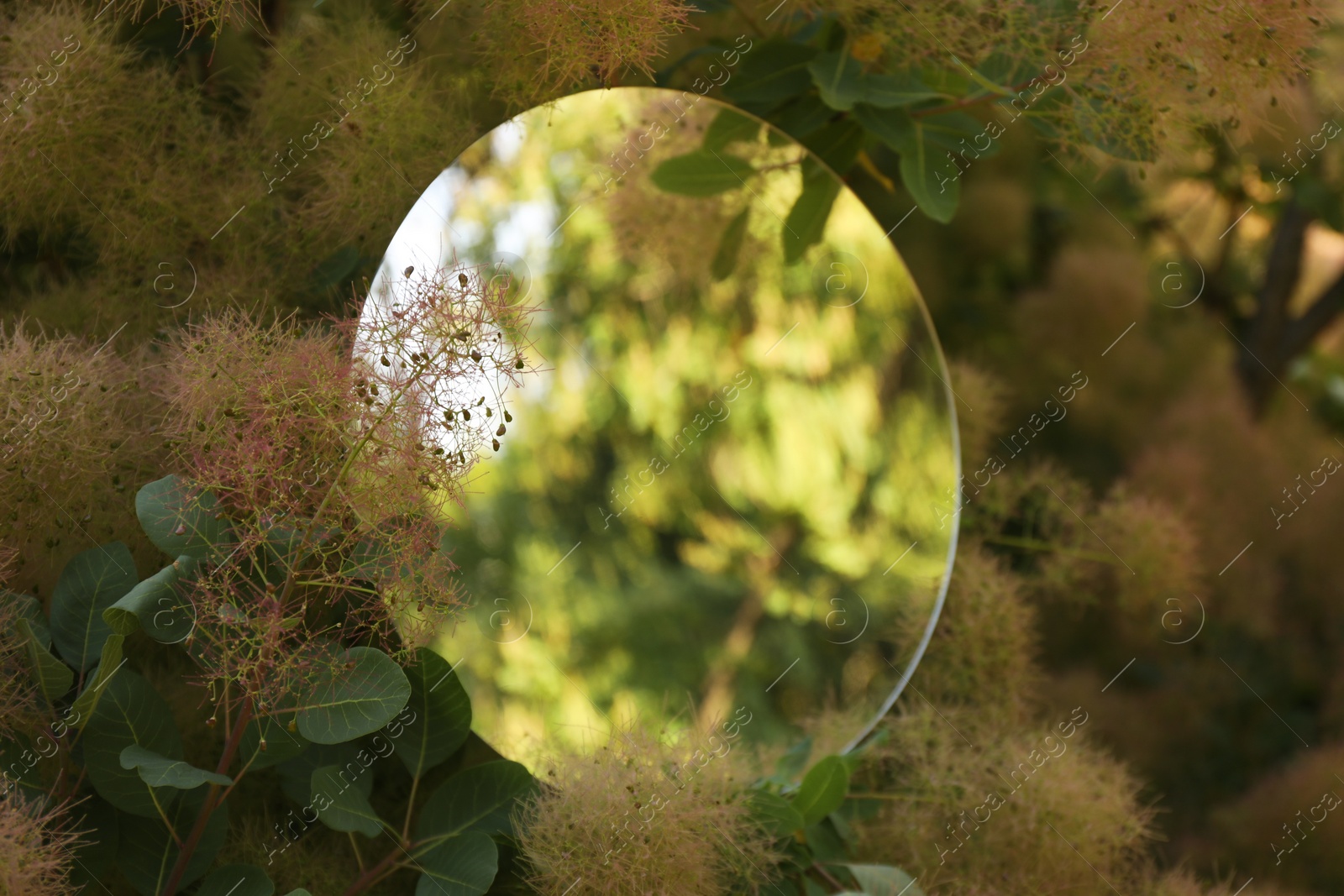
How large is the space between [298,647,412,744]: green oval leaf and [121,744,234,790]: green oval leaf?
41mm

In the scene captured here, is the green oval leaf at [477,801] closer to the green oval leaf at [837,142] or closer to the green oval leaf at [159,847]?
the green oval leaf at [159,847]

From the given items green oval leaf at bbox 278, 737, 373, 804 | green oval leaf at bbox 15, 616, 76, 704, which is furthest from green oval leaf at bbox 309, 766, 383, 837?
green oval leaf at bbox 15, 616, 76, 704

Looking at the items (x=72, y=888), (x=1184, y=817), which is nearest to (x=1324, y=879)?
(x=1184, y=817)

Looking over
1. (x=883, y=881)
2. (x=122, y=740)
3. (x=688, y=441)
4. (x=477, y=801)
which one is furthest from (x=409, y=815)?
(x=688, y=441)

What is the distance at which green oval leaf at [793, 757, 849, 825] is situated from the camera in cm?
57

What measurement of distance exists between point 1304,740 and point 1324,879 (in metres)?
0.18

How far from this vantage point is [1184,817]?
996mm

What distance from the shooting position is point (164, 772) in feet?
1.43

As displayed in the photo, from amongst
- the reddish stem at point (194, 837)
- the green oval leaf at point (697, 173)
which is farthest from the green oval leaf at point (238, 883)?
the green oval leaf at point (697, 173)

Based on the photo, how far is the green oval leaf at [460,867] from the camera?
1.60 ft

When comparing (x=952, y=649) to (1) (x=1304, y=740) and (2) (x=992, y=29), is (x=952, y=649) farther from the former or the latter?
(1) (x=1304, y=740)

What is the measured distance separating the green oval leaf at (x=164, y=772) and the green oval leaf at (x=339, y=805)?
5 centimetres

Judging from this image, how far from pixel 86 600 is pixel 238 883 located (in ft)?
0.49

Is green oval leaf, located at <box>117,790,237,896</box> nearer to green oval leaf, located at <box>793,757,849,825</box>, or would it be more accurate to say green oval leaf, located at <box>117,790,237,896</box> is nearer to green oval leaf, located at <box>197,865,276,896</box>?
green oval leaf, located at <box>197,865,276,896</box>
